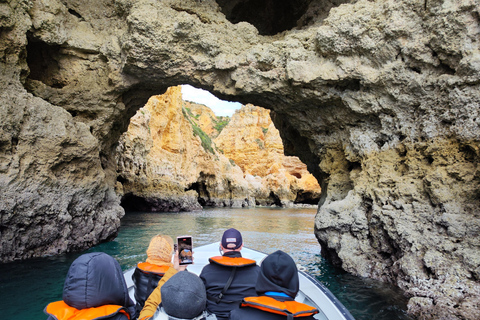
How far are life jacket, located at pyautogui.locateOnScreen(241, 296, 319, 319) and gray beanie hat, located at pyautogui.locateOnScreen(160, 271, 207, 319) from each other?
0.96 feet

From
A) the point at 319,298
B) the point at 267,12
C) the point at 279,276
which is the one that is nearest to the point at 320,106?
the point at 267,12

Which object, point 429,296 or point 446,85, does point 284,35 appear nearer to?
point 446,85

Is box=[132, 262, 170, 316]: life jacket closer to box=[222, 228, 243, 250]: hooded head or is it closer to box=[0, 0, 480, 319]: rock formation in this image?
box=[222, 228, 243, 250]: hooded head

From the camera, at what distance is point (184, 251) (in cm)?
307

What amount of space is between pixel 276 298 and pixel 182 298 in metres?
0.58

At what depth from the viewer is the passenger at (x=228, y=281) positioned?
2627mm

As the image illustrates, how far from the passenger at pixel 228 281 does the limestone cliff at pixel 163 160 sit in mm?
16064

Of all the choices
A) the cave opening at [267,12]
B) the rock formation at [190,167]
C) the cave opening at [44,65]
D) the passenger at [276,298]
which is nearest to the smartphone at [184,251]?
the passenger at [276,298]

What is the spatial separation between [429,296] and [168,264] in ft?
13.5

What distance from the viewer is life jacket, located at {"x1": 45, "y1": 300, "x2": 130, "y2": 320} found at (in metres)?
1.65

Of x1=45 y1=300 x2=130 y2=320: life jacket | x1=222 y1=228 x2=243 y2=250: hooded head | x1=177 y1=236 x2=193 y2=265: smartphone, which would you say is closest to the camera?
x1=45 y1=300 x2=130 y2=320: life jacket

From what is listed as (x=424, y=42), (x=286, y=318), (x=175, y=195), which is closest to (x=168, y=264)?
(x=286, y=318)

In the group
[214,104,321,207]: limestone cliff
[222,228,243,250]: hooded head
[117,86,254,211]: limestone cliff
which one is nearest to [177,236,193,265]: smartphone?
[222,228,243,250]: hooded head

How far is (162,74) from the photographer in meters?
7.79
